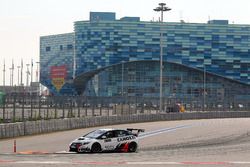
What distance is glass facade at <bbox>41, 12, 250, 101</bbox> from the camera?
15725 centimetres

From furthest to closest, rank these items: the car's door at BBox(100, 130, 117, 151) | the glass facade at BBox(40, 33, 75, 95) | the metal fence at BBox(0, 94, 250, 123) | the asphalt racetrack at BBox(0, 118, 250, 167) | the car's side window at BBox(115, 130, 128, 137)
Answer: the glass facade at BBox(40, 33, 75, 95)
the metal fence at BBox(0, 94, 250, 123)
the car's side window at BBox(115, 130, 128, 137)
the car's door at BBox(100, 130, 117, 151)
the asphalt racetrack at BBox(0, 118, 250, 167)

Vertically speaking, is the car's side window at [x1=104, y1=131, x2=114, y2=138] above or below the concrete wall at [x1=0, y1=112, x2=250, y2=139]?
above

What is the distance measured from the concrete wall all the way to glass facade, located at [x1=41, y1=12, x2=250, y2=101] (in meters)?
89.5

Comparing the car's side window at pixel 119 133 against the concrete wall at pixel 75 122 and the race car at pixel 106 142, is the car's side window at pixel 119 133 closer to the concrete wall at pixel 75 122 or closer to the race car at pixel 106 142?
the race car at pixel 106 142

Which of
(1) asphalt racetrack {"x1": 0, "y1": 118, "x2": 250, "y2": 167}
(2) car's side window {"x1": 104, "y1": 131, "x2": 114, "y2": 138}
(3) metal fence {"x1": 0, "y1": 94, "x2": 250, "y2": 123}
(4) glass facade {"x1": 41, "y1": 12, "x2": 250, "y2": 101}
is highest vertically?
(4) glass facade {"x1": 41, "y1": 12, "x2": 250, "y2": 101}

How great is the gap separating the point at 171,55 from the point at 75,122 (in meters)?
116

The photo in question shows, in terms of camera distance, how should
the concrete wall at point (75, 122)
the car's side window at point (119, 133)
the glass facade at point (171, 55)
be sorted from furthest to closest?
the glass facade at point (171, 55) → the concrete wall at point (75, 122) → the car's side window at point (119, 133)

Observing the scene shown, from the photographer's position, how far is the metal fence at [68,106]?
35469mm

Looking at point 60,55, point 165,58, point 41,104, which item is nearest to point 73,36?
point 60,55

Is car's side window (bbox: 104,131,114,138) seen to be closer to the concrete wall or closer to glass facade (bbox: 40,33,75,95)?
the concrete wall

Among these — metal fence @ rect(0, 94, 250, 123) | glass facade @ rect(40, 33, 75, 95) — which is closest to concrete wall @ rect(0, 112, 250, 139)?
metal fence @ rect(0, 94, 250, 123)

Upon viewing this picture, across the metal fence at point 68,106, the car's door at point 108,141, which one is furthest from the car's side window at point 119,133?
the metal fence at point 68,106

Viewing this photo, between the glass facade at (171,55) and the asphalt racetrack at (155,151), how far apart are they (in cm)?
11544

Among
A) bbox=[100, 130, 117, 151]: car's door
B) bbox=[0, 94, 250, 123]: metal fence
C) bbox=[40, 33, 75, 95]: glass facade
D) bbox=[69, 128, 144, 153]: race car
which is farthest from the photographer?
bbox=[40, 33, 75, 95]: glass facade
